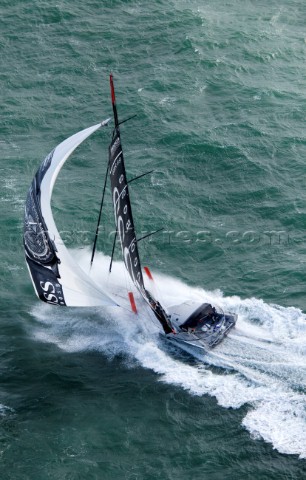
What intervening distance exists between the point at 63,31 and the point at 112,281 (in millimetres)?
32506

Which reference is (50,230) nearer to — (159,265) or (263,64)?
(159,265)

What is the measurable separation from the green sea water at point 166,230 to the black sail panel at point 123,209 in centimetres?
343

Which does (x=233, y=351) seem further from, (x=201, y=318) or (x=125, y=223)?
(x=125, y=223)

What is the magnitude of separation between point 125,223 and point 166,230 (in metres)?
10.8

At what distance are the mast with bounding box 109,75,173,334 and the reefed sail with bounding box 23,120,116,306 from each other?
1.91m

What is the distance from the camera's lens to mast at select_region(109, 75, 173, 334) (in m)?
45.4

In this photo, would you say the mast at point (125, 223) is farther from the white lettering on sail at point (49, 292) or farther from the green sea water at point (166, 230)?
the white lettering on sail at point (49, 292)

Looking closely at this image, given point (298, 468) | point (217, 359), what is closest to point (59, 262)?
point (217, 359)

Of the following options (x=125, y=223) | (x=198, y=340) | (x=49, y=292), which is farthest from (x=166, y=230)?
(x=49, y=292)

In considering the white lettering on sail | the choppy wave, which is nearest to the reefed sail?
the white lettering on sail

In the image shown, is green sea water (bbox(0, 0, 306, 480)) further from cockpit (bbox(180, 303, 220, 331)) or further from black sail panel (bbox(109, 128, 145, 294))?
black sail panel (bbox(109, 128, 145, 294))

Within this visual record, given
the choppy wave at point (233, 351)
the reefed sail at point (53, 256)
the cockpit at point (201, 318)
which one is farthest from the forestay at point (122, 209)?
the choppy wave at point (233, 351)

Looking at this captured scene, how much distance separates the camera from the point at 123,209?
153 feet

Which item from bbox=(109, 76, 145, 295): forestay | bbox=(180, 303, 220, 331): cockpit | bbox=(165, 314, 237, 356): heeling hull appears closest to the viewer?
bbox=(109, 76, 145, 295): forestay
